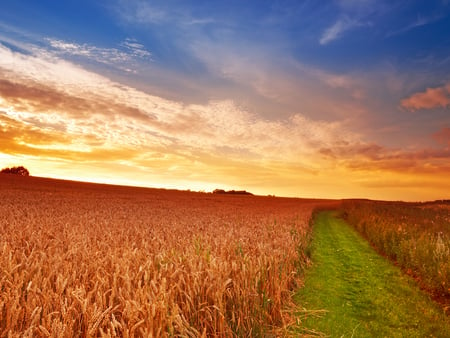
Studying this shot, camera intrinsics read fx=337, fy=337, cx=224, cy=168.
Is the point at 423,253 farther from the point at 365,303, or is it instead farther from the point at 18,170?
the point at 18,170

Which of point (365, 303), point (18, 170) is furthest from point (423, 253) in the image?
point (18, 170)

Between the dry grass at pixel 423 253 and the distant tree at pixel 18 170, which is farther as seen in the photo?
the distant tree at pixel 18 170

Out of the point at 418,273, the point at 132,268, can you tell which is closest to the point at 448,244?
the point at 418,273

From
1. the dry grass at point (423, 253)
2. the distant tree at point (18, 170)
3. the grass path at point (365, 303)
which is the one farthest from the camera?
the distant tree at point (18, 170)

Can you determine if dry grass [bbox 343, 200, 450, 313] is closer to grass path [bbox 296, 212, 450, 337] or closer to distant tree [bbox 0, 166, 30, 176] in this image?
grass path [bbox 296, 212, 450, 337]

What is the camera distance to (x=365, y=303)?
331 inches

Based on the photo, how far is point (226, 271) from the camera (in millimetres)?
5227

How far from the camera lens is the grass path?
6.71 metres

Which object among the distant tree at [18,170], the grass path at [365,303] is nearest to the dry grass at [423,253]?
the grass path at [365,303]

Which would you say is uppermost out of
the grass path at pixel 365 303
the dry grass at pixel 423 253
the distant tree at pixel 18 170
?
the distant tree at pixel 18 170

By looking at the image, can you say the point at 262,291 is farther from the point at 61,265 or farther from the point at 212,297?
the point at 61,265

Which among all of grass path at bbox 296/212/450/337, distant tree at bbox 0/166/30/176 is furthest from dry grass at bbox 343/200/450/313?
distant tree at bbox 0/166/30/176

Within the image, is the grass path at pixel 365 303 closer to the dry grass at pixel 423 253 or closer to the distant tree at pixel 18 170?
the dry grass at pixel 423 253

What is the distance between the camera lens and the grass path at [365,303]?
671cm
